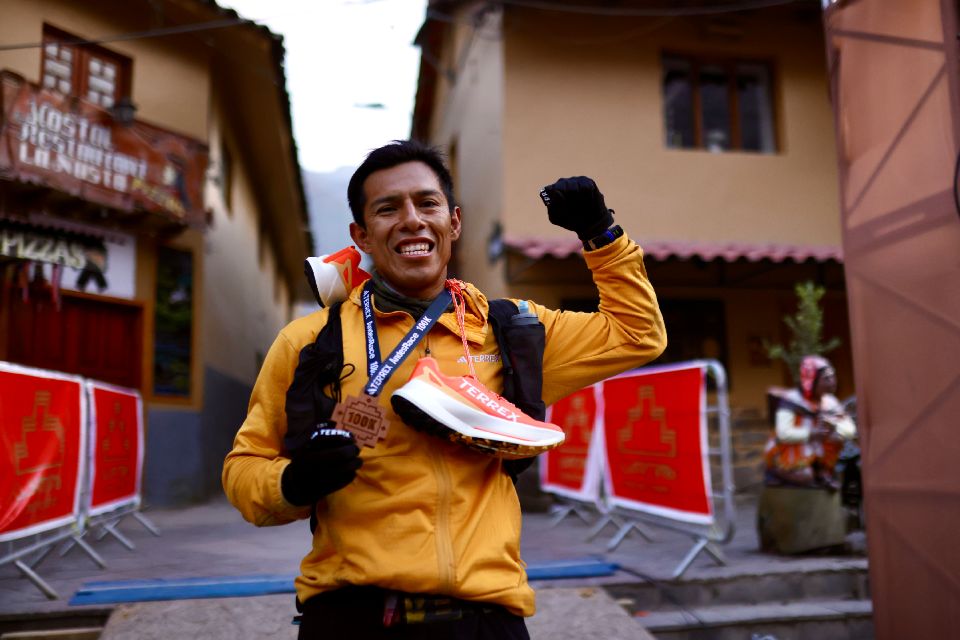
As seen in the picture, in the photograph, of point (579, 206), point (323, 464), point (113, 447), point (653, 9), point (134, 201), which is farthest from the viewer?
point (653, 9)

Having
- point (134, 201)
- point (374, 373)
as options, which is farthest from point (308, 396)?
point (134, 201)

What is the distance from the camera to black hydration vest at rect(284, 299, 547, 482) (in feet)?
5.80

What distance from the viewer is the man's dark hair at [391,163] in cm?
202

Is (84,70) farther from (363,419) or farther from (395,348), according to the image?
(363,419)

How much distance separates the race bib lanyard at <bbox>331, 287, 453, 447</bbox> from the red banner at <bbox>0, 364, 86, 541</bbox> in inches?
151

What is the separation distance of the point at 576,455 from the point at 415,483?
22.0 feet

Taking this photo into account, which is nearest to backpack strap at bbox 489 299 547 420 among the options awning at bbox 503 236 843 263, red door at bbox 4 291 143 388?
awning at bbox 503 236 843 263

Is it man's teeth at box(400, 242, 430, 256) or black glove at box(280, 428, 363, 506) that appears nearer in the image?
black glove at box(280, 428, 363, 506)

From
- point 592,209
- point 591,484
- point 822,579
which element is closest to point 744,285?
point 591,484

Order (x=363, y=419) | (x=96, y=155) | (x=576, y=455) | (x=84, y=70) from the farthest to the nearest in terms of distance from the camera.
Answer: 1. (x=84, y=70)
2. (x=96, y=155)
3. (x=576, y=455)
4. (x=363, y=419)

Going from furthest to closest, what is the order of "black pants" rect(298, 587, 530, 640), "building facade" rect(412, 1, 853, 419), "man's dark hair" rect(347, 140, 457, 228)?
"building facade" rect(412, 1, 853, 419) → "man's dark hair" rect(347, 140, 457, 228) → "black pants" rect(298, 587, 530, 640)

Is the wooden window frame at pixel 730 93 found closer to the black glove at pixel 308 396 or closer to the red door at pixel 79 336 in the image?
the red door at pixel 79 336

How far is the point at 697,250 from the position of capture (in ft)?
33.1

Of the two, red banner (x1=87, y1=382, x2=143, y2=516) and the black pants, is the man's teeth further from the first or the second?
red banner (x1=87, y1=382, x2=143, y2=516)
